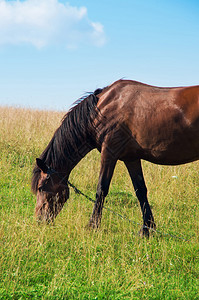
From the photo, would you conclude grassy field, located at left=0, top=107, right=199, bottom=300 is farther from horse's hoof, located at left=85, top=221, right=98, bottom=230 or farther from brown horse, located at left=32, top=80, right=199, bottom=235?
brown horse, located at left=32, top=80, right=199, bottom=235

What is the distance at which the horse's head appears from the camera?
17.5 ft

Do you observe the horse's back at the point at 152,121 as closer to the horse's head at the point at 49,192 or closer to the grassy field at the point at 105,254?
the horse's head at the point at 49,192

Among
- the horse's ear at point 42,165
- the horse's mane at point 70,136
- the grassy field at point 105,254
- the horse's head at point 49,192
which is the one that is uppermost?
the horse's mane at point 70,136

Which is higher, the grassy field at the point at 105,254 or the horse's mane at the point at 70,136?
the horse's mane at the point at 70,136

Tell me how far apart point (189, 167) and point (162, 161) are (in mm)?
3781

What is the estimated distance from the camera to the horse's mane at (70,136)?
17.5 ft

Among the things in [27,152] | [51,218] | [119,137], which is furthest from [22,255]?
[27,152]

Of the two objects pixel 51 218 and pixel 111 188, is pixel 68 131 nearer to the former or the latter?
pixel 51 218

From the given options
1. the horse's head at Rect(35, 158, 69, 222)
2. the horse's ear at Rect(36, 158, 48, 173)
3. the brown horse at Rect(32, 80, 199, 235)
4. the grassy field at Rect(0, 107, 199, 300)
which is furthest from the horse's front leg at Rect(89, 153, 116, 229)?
the horse's ear at Rect(36, 158, 48, 173)

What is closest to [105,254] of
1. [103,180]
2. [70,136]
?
[103,180]

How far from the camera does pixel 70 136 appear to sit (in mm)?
5379

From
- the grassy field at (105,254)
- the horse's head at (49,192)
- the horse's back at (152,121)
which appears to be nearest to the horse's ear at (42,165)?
the horse's head at (49,192)

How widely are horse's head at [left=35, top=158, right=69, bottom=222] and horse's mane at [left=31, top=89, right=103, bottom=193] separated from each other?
0.32 ft

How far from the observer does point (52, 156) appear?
17.7 ft
